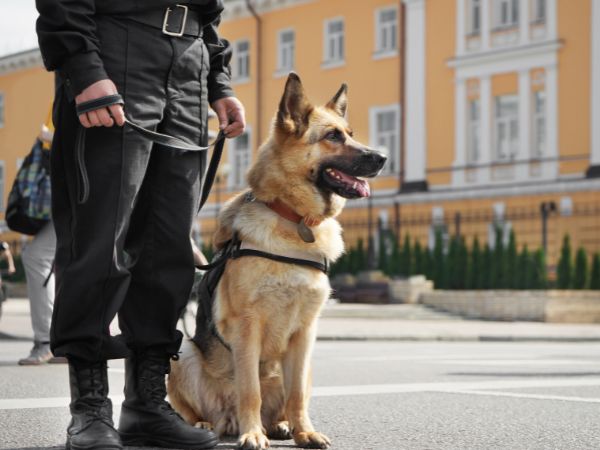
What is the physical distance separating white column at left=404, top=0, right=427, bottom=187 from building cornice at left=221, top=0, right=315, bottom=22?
15.5ft

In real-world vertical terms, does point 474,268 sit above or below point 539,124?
below

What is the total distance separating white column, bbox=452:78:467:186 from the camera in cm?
3216

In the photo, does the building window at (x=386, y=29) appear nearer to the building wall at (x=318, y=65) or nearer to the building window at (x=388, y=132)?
the building wall at (x=318, y=65)

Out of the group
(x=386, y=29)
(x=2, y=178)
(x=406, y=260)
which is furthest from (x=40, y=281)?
(x=2, y=178)

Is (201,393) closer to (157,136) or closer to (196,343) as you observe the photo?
(196,343)

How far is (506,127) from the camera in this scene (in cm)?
3144

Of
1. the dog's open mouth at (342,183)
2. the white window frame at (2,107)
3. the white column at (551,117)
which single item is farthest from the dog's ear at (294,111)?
the white window frame at (2,107)

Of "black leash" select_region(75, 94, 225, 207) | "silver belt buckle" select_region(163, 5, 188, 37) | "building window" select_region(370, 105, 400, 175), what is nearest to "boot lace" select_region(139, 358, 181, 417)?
"black leash" select_region(75, 94, 225, 207)

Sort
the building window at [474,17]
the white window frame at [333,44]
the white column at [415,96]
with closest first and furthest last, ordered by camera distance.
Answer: the building window at [474,17] → the white column at [415,96] → the white window frame at [333,44]

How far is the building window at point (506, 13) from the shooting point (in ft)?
101

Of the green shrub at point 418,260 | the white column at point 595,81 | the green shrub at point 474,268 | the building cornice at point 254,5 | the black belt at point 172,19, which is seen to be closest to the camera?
the black belt at point 172,19

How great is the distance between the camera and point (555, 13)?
1176 inches

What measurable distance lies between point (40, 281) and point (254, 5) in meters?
29.7

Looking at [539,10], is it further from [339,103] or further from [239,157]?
[339,103]
